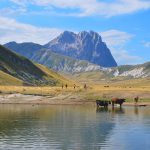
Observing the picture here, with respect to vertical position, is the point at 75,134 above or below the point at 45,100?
below

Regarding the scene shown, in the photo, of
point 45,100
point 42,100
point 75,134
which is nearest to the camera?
point 75,134

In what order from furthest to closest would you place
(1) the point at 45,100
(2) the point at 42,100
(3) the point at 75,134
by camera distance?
(1) the point at 45,100
(2) the point at 42,100
(3) the point at 75,134

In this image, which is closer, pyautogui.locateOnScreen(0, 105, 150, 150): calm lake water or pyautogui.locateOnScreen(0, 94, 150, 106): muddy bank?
pyautogui.locateOnScreen(0, 105, 150, 150): calm lake water

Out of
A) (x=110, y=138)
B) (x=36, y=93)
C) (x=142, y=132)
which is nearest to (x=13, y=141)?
(x=110, y=138)

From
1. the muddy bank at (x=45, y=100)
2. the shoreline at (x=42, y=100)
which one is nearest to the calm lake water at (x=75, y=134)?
the shoreline at (x=42, y=100)

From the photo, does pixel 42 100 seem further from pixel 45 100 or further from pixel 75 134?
pixel 75 134

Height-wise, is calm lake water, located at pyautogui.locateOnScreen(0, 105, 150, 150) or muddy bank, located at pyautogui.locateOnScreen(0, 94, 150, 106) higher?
muddy bank, located at pyautogui.locateOnScreen(0, 94, 150, 106)

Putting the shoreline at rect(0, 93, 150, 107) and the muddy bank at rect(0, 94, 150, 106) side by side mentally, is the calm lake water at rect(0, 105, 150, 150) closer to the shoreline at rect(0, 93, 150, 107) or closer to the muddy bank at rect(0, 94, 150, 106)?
the shoreline at rect(0, 93, 150, 107)

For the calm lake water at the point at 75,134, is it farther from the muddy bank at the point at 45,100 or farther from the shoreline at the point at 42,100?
the muddy bank at the point at 45,100

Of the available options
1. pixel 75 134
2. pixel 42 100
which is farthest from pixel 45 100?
pixel 75 134

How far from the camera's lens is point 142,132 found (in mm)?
63281

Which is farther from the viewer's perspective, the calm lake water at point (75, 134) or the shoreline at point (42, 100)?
the shoreline at point (42, 100)

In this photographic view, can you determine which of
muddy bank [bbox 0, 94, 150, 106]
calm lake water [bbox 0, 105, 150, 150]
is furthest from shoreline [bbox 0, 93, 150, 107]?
calm lake water [bbox 0, 105, 150, 150]

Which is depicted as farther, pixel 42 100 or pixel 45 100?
pixel 45 100
